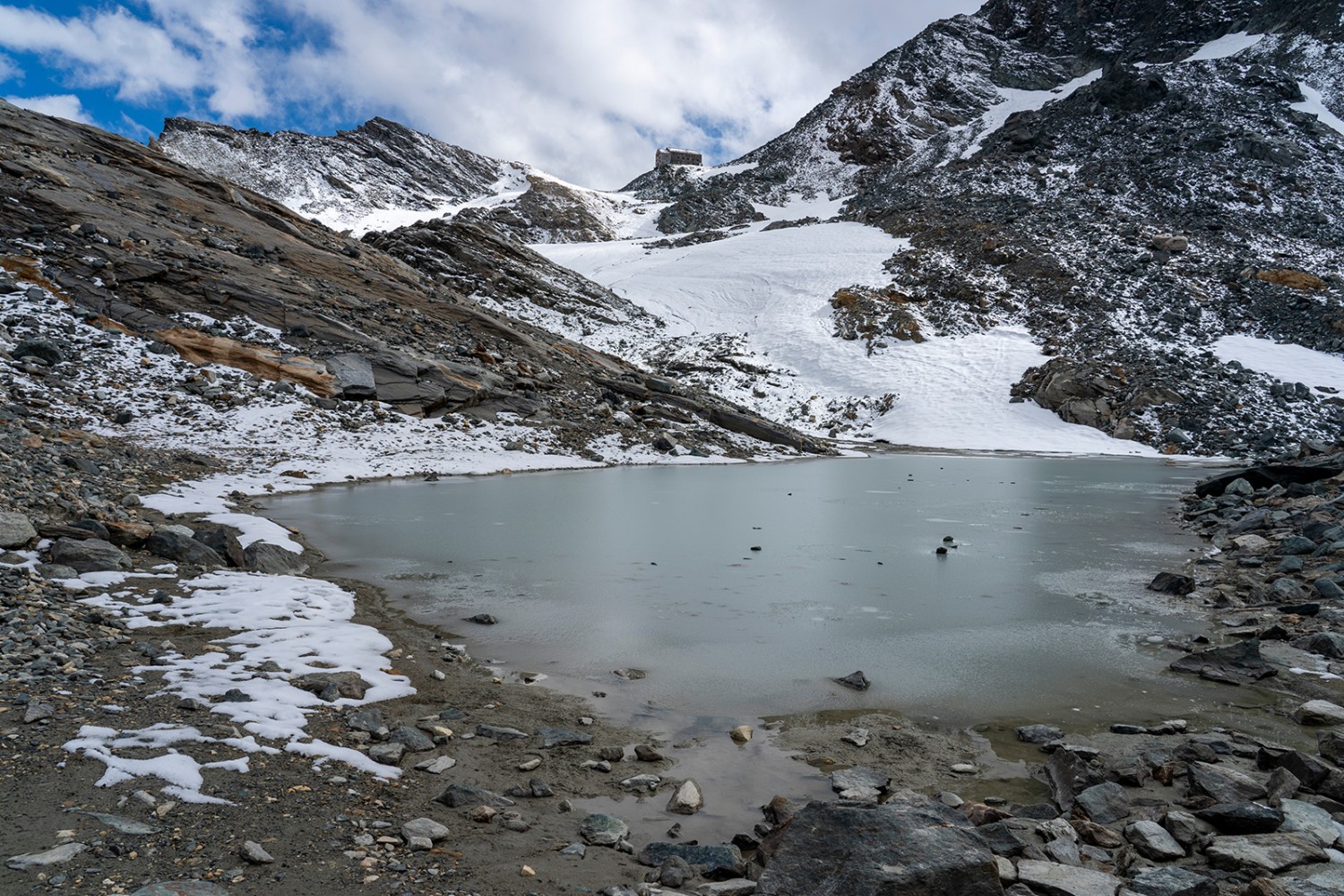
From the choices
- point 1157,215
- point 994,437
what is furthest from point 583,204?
point 994,437

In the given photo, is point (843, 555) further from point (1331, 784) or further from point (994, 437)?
point (994, 437)

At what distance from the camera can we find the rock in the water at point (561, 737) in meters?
4.58

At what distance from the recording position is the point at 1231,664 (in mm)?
6098

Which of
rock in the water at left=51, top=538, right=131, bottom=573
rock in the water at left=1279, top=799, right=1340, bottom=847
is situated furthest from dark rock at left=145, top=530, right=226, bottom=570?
rock in the water at left=1279, top=799, right=1340, bottom=847

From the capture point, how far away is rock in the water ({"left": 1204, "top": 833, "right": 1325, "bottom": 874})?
3.16 metres

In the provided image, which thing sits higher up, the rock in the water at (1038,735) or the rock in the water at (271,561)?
the rock in the water at (271,561)

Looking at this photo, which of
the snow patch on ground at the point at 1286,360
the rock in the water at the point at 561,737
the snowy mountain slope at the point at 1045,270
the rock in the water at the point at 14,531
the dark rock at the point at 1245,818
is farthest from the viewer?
the snowy mountain slope at the point at 1045,270

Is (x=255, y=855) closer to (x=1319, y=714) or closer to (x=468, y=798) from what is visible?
(x=468, y=798)

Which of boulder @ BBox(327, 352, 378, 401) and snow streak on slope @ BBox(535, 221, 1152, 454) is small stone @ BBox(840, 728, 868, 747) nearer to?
boulder @ BBox(327, 352, 378, 401)

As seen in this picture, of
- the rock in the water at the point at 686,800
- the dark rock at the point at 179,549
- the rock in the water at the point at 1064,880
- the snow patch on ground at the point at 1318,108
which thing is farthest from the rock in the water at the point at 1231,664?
the snow patch on ground at the point at 1318,108

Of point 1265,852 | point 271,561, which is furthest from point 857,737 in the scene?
point 271,561

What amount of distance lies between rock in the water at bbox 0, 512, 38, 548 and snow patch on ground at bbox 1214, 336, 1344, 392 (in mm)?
48013

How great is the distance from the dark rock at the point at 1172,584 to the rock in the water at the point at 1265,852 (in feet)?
20.8

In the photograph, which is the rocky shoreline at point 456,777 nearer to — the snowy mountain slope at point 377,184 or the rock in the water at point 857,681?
the rock in the water at point 857,681
